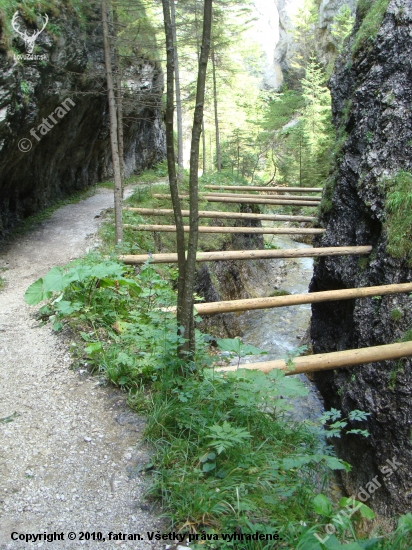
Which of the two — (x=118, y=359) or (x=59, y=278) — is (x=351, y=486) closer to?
(x=118, y=359)

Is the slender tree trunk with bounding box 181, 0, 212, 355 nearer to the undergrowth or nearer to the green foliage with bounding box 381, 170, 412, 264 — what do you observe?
the undergrowth

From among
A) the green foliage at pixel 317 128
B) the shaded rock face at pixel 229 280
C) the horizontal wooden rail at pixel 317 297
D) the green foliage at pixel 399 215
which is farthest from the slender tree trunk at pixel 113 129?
the green foliage at pixel 317 128

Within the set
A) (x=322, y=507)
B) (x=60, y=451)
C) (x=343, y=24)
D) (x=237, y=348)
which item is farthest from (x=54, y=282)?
(x=343, y=24)

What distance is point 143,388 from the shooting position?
388 cm

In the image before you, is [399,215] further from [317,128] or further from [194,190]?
[317,128]

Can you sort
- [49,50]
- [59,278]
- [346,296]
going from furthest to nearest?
[49,50] < [346,296] < [59,278]

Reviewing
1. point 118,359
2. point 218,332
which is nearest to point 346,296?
point 118,359

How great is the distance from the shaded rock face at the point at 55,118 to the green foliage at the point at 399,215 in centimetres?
669

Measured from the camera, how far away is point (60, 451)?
321cm

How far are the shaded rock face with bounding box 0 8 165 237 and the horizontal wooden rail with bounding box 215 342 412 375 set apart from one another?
650 cm

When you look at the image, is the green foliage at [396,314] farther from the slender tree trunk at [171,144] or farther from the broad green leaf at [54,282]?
the broad green leaf at [54,282]

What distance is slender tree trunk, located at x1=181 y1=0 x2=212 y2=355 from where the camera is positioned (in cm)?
298

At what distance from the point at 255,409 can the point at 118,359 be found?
4.99 feet

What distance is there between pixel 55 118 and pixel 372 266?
28.6 feet
